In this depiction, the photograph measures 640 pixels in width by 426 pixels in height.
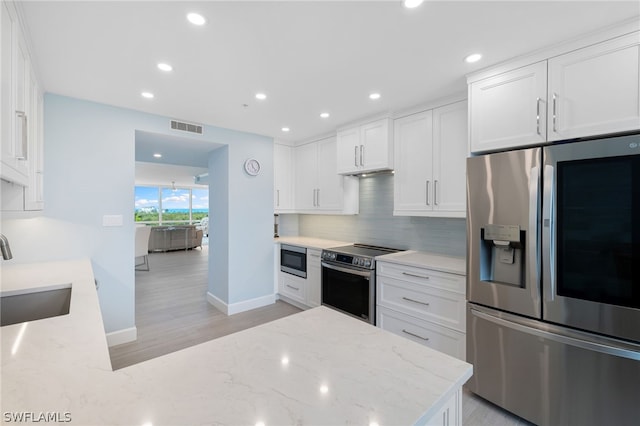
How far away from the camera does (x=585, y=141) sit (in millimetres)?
1646

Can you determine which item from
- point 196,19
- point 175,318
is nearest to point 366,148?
point 196,19

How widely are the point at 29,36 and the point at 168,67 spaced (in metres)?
0.74

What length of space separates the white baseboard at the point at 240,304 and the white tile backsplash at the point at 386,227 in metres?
1.26

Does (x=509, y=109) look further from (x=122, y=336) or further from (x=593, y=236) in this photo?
(x=122, y=336)

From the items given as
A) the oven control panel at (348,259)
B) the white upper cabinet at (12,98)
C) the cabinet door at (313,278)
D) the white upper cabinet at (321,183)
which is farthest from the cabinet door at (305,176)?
the white upper cabinet at (12,98)

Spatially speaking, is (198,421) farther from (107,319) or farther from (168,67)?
(107,319)

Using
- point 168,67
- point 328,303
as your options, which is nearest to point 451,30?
point 168,67

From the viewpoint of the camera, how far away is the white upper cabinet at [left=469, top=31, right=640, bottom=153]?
1.56m

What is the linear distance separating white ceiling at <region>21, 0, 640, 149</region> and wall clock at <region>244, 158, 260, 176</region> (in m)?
1.19

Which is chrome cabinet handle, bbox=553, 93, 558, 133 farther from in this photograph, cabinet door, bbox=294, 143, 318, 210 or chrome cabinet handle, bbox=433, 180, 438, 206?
cabinet door, bbox=294, 143, 318, 210

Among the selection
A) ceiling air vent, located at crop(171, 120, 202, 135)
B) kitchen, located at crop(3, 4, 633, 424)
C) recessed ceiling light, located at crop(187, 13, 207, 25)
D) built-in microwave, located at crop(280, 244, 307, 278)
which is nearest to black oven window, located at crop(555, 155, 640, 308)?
kitchen, located at crop(3, 4, 633, 424)

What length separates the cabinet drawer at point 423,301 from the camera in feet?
7.58

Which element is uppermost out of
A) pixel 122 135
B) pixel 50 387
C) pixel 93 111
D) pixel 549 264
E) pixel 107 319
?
pixel 93 111

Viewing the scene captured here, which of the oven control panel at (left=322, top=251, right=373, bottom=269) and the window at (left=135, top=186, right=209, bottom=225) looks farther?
the window at (left=135, top=186, right=209, bottom=225)
